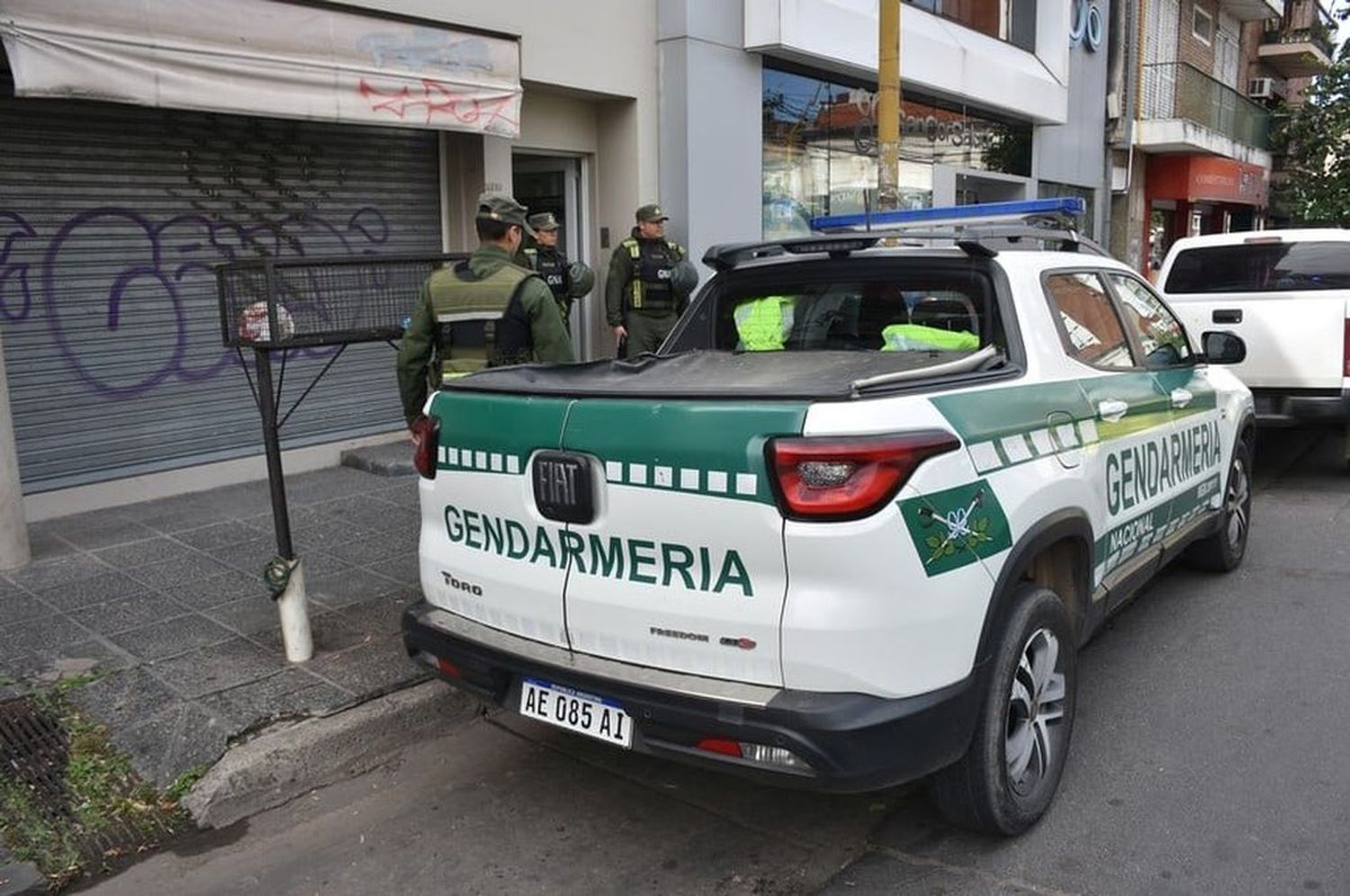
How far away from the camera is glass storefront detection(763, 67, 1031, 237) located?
11000 millimetres

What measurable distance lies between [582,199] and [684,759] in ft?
24.6

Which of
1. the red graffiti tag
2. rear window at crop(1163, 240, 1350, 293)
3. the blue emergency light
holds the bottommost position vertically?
rear window at crop(1163, 240, 1350, 293)

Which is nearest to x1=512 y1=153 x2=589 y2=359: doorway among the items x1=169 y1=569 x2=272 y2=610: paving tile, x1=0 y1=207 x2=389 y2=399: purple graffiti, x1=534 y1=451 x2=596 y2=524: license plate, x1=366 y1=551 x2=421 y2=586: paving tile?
x1=0 y1=207 x2=389 y2=399: purple graffiti

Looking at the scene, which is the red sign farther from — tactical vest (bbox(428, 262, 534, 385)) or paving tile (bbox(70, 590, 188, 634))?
paving tile (bbox(70, 590, 188, 634))

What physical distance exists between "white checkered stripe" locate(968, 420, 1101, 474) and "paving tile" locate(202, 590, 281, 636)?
130 inches

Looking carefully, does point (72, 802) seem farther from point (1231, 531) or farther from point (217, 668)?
point (1231, 531)

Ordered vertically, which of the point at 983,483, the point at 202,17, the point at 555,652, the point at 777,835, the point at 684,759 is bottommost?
the point at 777,835

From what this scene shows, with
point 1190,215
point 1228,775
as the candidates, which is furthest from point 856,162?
point 1190,215

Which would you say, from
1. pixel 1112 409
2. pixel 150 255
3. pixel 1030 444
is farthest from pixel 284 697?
pixel 150 255

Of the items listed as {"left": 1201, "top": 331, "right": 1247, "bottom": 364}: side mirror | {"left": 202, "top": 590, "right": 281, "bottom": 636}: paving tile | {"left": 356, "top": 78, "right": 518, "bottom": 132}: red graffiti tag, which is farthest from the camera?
{"left": 356, "top": 78, "right": 518, "bottom": 132}: red graffiti tag

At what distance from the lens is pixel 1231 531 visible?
5.94 meters

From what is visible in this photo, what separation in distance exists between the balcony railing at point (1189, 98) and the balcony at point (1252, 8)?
10.7ft

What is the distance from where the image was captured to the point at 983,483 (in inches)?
117

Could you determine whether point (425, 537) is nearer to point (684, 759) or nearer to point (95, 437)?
point (684, 759)
